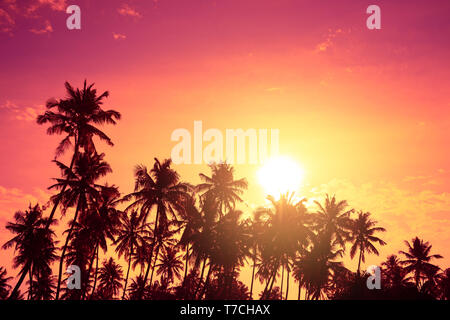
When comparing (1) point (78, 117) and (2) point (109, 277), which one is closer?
(1) point (78, 117)

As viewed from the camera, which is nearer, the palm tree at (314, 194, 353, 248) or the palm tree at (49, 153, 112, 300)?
the palm tree at (49, 153, 112, 300)

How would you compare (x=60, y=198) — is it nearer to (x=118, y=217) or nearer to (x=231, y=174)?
(x=118, y=217)

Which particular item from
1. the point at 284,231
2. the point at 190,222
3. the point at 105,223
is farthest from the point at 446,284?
the point at 105,223

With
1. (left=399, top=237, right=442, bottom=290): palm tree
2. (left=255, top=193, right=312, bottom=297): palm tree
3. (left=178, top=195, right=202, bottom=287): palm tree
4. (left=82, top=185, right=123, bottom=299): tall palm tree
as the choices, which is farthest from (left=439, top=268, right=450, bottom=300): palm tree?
(left=82, top=185, right=123, bottom=299): tall palm tree

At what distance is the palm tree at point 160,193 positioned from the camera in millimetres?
32875

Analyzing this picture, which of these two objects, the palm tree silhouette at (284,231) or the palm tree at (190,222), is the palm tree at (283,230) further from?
the palm tree at (190,222)

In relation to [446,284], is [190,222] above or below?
above

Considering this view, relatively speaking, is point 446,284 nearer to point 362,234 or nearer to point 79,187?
point 362,234

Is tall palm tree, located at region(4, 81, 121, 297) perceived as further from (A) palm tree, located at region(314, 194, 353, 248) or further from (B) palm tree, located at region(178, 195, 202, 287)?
(A) palm tree, located at region(314, 194, 353, 248)

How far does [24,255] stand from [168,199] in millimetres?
21886

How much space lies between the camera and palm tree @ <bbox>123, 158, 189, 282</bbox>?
1294 inches

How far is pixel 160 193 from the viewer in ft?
108

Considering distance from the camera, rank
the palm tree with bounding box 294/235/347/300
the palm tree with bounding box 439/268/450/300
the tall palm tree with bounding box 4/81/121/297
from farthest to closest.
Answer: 1. the palm tree with bounding box 439/268/450/300
2. the palm tree with bounding box 294/235/347/300
3. the tall palm tree with bounding box 4/81/121/297
